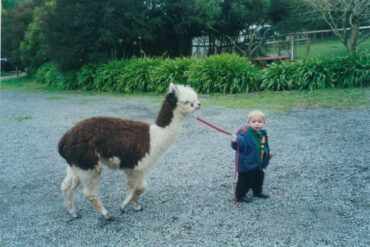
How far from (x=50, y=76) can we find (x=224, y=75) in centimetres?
1100

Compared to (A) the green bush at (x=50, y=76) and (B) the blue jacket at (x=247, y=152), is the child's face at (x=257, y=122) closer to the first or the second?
(B) the blue jacket at (x=247, y=152)

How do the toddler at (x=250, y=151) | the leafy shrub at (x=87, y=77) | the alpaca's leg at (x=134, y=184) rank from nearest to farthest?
the alpaca's leg at (x=134, y=184)
the toddler at (x=250, y=151)
the leafy shrub at (x=87, y=77)

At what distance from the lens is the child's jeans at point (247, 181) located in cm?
486

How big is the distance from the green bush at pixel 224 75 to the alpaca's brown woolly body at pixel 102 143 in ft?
33.8

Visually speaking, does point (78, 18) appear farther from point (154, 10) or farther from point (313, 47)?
point (313, 47)

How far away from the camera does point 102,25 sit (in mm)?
18641

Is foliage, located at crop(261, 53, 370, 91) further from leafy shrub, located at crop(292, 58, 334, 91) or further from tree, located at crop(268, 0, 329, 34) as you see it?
tree, located at crop(268, 0, 329, 34)

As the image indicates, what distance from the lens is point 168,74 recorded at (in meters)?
15.9

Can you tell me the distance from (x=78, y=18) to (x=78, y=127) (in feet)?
50.6

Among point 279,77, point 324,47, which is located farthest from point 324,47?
point 279,77

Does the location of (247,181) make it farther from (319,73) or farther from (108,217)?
→ (319,73)

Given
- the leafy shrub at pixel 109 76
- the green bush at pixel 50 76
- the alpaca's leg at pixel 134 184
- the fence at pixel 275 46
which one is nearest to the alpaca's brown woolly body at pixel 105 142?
the alpaca's leg at pixel 134 184

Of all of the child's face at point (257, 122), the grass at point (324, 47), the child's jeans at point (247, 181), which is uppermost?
the grass at point (324, 47)

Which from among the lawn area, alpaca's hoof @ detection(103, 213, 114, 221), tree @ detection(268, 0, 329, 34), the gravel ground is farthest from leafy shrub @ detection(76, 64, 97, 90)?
alpaca's hoof @ detection(103, 213, 114, 221)
